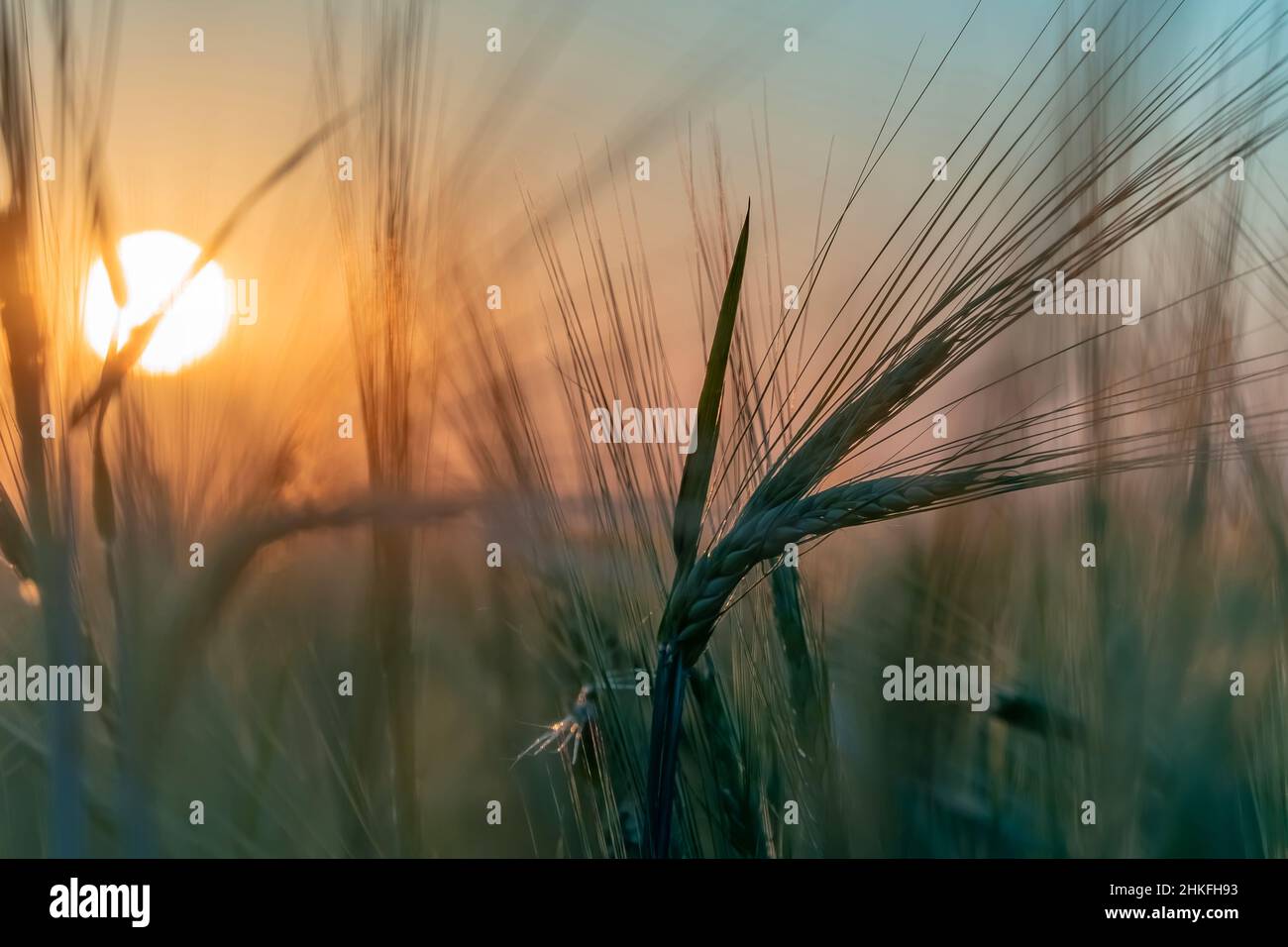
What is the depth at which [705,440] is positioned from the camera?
39.6 inches

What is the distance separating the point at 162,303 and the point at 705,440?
2.72 ft

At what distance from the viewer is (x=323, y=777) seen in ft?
3.84

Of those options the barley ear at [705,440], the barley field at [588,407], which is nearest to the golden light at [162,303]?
the barley field at [588,407]

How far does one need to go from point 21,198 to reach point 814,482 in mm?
1232

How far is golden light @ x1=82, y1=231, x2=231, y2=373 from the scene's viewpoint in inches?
45.0

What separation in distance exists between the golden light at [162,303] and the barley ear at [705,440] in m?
0.72

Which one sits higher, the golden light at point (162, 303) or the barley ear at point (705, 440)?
the golden light at point (162, 303)

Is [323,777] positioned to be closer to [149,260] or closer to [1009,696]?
[149,260]

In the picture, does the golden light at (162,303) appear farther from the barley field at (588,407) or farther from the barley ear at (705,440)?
the barley ear at (705,440)

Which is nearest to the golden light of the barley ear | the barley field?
the barley field

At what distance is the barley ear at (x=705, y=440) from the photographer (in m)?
0.98

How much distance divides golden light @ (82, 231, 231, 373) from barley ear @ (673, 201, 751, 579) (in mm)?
719

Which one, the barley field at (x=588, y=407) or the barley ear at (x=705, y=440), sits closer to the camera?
the barley ear at (x=705, y=440)
